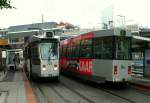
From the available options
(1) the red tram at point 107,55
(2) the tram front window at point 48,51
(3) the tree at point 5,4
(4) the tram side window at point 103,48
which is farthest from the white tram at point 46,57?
(3) the tree at point 5,4

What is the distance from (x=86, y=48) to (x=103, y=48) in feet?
8.12

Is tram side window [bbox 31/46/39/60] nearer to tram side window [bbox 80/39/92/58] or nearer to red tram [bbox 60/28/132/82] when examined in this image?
tram side window [bbox 80/39/92/58]

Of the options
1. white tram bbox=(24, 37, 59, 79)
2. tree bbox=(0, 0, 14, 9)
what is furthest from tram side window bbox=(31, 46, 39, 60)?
tree bbox=(0, 0, 14, 9)

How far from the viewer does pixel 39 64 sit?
23.4 metres

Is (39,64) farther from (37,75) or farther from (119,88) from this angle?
(119,88)

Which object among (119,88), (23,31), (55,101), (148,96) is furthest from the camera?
(23,31)

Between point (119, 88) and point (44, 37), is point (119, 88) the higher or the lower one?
the lower one

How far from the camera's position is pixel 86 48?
21766mm

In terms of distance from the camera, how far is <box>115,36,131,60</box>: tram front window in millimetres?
18891

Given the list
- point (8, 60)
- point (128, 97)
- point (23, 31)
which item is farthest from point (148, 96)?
point (23, 31)

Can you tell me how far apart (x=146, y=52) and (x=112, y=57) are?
15.2ft

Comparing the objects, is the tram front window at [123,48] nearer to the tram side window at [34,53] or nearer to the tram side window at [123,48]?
the tram side window at [123,48]

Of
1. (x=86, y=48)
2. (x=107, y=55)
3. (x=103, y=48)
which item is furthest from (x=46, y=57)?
(x=107, y=55)

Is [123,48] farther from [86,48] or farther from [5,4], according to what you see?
[5,4]
